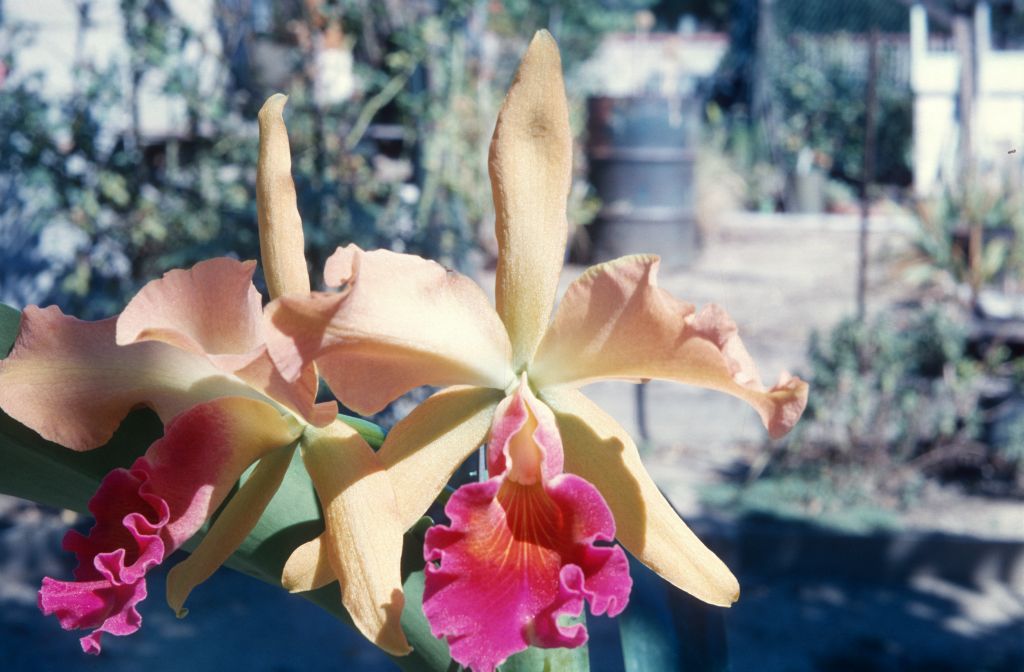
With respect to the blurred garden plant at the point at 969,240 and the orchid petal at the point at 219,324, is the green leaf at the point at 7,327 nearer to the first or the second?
the orchid petal at the point at 219,324

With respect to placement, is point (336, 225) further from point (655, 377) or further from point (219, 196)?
point (655, 377)

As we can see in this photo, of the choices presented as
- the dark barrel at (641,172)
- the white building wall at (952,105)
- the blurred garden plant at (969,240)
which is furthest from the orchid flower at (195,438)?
the white building wall at (952,105)

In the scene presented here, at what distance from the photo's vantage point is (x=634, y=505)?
0.65 meters

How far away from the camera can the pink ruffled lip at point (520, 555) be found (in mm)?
548

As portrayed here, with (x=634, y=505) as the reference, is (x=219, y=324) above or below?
above

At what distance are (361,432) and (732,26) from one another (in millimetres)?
15616

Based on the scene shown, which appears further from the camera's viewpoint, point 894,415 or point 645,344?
point 894,415

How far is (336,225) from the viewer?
3.75 metres

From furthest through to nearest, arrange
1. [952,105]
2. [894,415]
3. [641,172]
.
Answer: [952,105] < [641,172] < [894,415]

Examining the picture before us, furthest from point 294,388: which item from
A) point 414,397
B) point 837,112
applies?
point 837,112

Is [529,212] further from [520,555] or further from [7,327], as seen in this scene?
[7,327]

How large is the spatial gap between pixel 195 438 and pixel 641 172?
24.9 ft

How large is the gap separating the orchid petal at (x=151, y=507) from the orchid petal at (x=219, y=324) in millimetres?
41

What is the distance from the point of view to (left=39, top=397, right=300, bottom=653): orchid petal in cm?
56
